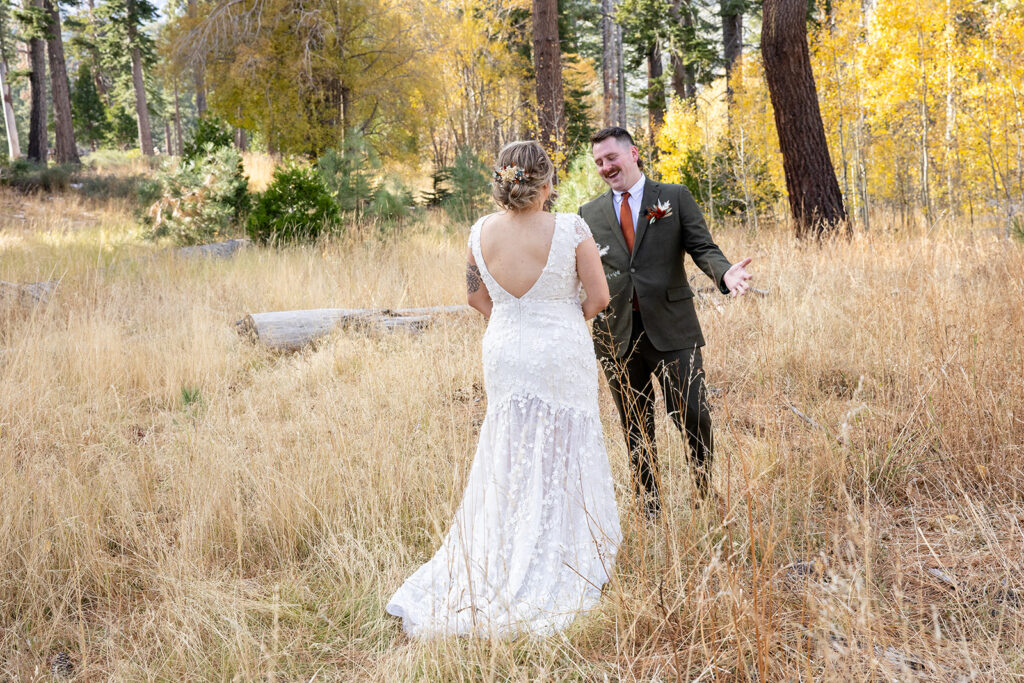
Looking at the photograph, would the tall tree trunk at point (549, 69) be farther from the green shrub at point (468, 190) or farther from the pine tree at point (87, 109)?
the pine tree at point (87, 109)

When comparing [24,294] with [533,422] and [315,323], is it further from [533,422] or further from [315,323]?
[533,422]

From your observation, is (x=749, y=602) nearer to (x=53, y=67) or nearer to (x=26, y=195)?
(x=26, y=195)

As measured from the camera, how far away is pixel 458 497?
3.45 metres

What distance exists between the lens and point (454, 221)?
12.7 m

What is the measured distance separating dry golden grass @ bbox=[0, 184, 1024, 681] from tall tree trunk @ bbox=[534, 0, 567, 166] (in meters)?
5.95

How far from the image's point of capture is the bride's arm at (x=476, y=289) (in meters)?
3.02

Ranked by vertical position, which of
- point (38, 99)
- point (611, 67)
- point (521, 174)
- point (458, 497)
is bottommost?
point (458, 497)

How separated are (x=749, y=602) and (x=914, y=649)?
0.61 metres

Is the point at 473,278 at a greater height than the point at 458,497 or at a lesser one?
greater

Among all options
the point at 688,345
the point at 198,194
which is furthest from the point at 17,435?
the point at 198,194

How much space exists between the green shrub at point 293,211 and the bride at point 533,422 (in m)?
8.76

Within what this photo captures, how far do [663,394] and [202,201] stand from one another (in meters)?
11.2

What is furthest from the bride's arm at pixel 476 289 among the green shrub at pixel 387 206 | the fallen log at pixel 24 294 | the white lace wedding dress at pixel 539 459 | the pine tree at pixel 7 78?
the pine tree at pixel 7 78

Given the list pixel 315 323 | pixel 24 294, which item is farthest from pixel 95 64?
pixel 315 323
